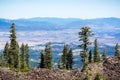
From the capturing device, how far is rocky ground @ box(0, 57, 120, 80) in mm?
66125

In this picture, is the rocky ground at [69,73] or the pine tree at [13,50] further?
the pine tree at [13,50]

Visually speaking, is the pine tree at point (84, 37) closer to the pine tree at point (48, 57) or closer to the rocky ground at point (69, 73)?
the rocky ground at point (69, 73)

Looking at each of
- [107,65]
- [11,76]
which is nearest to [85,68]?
[107,65]

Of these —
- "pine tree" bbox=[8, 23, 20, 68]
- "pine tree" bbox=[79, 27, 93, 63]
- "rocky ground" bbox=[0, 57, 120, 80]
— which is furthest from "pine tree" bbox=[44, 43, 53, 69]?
"rocky ground" bbox=[0, 57, 120, 80]

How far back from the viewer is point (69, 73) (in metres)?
70.8

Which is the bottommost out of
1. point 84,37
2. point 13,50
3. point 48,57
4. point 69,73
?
point 48,57

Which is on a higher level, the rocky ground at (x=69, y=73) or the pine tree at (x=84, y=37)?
the pine tree at (x=84, y=37)

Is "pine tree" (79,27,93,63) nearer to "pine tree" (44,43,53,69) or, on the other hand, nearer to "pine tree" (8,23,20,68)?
"pine tree" (8,23,20,68)

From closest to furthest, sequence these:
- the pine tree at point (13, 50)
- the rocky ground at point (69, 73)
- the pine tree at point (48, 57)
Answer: the rocky ground at point (69, 73)
the pine tree at point (13, 50)
the pine tree at point (48, 57)

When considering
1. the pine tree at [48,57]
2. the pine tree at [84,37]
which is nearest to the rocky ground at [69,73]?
the pine tree at [84,37]

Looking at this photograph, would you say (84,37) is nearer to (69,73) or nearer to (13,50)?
(69,73)

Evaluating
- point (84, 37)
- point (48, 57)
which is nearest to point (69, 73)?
point (84, 37)

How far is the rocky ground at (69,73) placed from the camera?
6612 centimetres

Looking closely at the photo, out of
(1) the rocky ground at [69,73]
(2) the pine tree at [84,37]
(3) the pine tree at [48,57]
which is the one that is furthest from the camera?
(3) the pine tree at [48,57]
